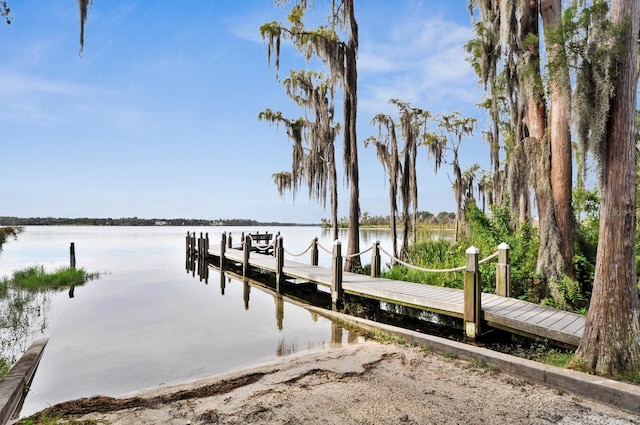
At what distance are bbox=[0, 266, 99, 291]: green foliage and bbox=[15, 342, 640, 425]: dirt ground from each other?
1139cm

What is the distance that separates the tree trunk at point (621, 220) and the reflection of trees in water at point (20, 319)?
8224mm

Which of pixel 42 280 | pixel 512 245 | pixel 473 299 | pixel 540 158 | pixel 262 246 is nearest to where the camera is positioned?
pixel 473 299

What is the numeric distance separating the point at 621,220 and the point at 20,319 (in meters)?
11.3

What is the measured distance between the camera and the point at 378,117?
56.1 ft

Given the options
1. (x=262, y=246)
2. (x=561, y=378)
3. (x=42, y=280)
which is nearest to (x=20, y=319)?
(x=42, y=280)

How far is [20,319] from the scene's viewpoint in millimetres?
9102

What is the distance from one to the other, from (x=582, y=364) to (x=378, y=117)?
14075mm

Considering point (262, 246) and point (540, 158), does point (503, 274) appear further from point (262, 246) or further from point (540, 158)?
point (262, 246)

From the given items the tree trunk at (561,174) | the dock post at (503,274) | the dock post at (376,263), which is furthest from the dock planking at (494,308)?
the tree trunk at (561,174)

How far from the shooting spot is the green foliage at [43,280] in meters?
13.2

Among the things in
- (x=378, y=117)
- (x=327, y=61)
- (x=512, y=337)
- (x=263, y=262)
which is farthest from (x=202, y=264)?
(x=512, y=337)

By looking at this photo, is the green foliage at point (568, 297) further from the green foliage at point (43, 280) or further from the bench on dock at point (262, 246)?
the bench on dock at point (262, 246)

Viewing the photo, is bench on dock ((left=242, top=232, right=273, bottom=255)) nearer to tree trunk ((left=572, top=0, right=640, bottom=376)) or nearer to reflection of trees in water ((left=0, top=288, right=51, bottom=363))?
reflection of trees in water ((left=0, top=288, right=51, bottom=363))

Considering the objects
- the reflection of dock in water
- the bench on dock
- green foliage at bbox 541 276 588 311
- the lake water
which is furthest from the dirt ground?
the bench on dock
